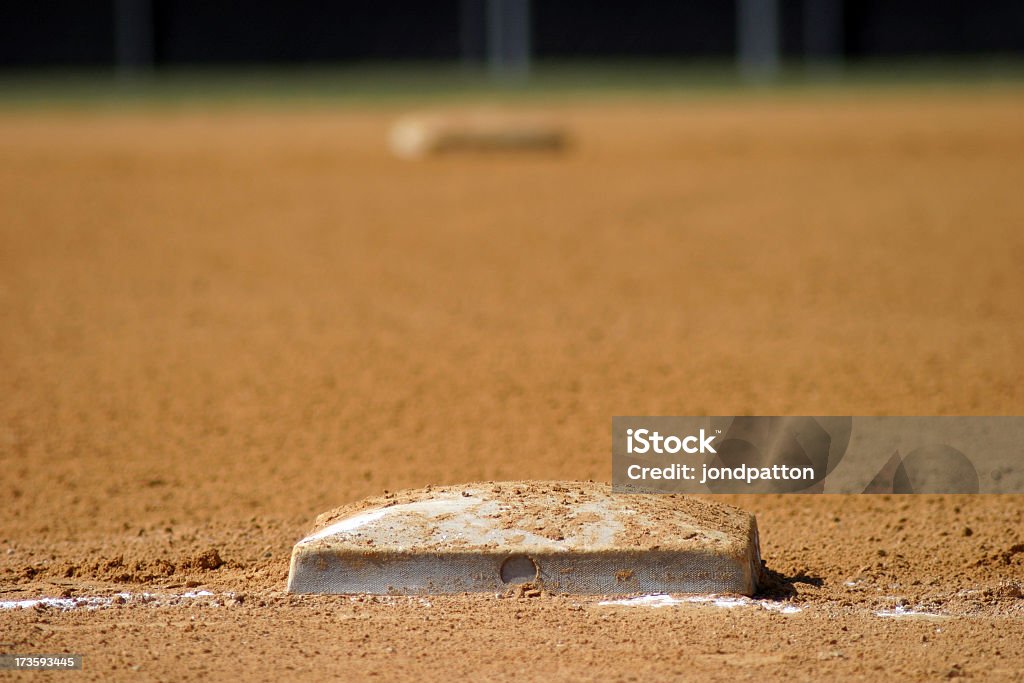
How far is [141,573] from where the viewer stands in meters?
3.09

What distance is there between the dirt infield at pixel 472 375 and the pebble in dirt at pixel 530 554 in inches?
2.9

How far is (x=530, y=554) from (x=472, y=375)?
2.14 meters

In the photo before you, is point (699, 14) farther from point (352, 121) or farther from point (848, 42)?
point (352, 121)

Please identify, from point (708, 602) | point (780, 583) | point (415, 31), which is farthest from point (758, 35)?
point (708, 602)

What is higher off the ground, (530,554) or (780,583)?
(530,554)

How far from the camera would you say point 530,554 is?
9.22 feet

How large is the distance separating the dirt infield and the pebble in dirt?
72 mm

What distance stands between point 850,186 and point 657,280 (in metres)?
3.41

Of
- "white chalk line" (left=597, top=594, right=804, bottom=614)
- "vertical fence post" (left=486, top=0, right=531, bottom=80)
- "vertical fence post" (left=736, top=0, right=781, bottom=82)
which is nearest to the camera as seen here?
"white chalk line" (left=597, top=594, right=804, bottom=614)

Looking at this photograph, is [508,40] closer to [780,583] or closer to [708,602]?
[780,583]

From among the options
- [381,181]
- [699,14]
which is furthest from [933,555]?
[699,14]

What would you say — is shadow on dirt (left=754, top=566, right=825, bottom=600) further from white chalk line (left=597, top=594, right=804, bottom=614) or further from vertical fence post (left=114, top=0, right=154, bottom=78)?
vertical fence post (left=114, top=0, right=154, bottom=78)

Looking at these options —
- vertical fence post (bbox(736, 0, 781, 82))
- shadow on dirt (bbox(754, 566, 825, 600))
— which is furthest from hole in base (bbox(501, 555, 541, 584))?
vertical fence post (bbox(736, 0, 781, 82))

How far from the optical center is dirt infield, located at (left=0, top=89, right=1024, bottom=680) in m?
2.64
